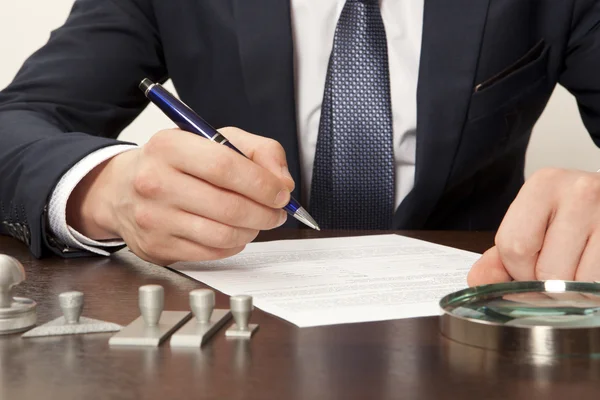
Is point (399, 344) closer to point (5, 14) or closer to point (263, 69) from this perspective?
point (263, 69)

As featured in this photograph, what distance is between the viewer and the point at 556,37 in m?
1.48

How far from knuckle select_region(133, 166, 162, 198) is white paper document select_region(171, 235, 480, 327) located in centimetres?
9

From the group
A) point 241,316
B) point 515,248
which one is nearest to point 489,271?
point 515,248

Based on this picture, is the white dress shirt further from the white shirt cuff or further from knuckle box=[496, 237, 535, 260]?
knuckle box=[496, 237, 535, 260]

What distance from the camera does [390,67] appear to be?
4.69 ft

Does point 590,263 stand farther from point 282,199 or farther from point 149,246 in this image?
point 149,246

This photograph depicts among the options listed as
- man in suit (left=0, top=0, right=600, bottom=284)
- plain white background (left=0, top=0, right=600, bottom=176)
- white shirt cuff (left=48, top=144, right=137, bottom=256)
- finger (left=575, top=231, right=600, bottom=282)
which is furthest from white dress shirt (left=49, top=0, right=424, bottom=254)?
plain white background (left=0, top=0, right=600, bottom=176)

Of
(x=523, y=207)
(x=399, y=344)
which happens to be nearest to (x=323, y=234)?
(x=523, y=207)

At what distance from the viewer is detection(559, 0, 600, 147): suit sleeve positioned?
1470 mm

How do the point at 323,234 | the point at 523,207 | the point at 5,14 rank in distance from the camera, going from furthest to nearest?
the point at 5,14
the point at 323,234
the point at 523,207

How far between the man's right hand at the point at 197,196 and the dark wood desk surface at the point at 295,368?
195mm

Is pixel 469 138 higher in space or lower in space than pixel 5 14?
lower

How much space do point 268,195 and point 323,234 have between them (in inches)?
A: 13.5

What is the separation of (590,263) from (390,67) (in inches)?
31.4
